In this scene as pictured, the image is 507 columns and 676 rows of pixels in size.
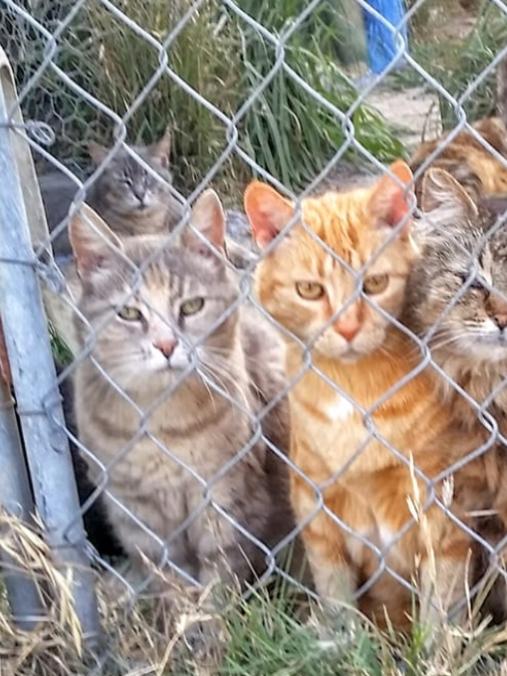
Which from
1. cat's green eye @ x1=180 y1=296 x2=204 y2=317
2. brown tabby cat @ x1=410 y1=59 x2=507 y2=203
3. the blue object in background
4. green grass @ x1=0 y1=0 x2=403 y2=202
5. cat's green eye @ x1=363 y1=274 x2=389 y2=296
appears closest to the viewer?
cat's green eye @ x1=363 y1=274 x2=389 y2=296

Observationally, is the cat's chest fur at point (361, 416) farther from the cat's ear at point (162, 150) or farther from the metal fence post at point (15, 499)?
the cat's ear at point (162, 150)

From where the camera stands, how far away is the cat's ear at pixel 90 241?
1.90 m

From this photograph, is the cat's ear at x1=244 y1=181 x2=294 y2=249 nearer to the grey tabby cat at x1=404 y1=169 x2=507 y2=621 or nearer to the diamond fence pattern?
the diamond fence pattern

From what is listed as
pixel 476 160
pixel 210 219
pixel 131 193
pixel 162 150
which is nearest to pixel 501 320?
pixel 210 219

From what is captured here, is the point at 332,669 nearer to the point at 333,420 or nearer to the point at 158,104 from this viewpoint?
the point at 333,420

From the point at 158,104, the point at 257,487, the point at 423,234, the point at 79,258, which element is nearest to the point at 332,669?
the point at 257,487

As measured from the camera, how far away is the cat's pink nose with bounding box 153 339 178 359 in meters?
1.95

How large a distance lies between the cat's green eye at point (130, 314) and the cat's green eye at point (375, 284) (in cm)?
42

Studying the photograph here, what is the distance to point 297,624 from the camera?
6.01ft

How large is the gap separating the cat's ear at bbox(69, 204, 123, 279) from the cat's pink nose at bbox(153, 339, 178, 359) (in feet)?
0.59

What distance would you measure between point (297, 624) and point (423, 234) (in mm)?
671

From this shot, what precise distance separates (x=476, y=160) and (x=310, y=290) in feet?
2.92

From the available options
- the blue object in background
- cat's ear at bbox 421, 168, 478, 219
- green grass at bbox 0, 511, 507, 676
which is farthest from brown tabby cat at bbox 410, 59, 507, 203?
the blue object in background

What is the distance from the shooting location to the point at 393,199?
179cm
